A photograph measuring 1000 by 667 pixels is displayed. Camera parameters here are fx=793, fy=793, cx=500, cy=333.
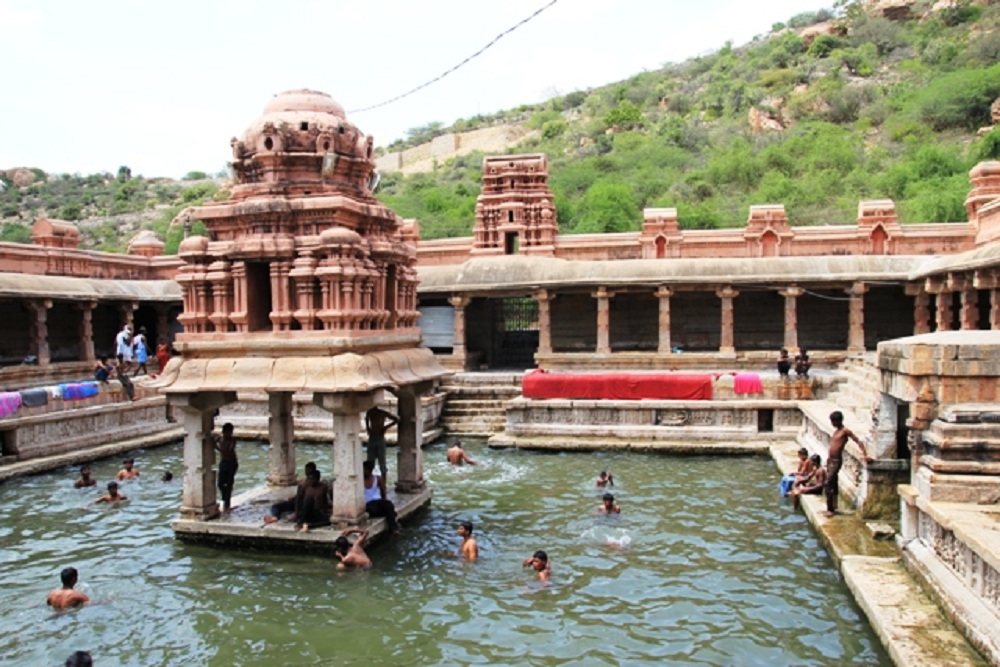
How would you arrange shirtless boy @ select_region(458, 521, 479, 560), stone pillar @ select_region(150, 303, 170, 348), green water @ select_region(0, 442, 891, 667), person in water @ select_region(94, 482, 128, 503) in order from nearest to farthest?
green water @ select_region(0, 442, 891, 667)
shirtless boy @ select_region(458, 521, 479, 560)
person in water @ select_region(94, 482, 128, 503)
stone pillar @ select_region(150, 303, 170, 348)

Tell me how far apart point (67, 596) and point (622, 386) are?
12.0 meters

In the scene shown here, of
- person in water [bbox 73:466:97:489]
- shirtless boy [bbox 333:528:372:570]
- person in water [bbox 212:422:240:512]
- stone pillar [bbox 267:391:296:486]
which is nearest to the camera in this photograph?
shirtless boy [bbox 333:528:372:570]

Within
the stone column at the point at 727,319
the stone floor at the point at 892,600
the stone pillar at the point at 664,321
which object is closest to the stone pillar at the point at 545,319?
the stone pillar at the point at 664,321

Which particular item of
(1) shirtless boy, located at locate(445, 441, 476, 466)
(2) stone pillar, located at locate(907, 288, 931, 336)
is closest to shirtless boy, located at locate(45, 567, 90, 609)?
(1) shirtless boy, located at locate(445, 441, 476, 466)

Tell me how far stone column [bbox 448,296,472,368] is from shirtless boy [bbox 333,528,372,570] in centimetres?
1283

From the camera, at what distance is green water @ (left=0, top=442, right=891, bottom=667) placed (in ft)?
23.7

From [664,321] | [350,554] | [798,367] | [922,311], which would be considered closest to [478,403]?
[664,321]

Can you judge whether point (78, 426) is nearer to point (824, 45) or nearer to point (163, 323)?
point (163, 323)

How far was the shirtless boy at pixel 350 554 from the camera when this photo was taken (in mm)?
9117

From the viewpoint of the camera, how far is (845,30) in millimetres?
74438

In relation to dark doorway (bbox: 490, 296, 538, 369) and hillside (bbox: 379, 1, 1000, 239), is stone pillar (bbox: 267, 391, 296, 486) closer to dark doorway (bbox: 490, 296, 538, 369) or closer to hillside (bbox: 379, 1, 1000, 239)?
dark doorway (bbox: 490, 296, 538, 369)

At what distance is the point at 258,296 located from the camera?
411 inches

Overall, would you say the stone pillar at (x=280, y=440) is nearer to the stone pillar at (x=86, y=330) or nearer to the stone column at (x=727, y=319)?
the stone column at (x=727, y=319)

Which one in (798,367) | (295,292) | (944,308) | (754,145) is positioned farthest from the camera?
(754,145)
